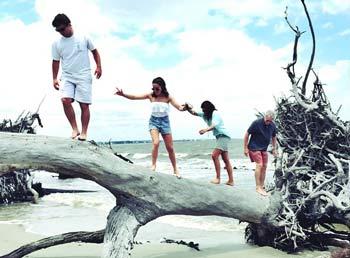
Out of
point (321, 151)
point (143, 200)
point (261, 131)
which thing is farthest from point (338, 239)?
point (143, 200)

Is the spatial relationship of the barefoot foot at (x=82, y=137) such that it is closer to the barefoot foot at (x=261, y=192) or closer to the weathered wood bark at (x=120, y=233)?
the weathered wood bark at (x=120, y=233)

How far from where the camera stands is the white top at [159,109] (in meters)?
8.32

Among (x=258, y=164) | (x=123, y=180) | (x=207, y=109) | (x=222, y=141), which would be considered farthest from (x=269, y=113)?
(x=123, y=180)

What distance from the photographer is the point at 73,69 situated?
760cm

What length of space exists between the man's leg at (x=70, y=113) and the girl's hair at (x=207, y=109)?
2450 millimetres

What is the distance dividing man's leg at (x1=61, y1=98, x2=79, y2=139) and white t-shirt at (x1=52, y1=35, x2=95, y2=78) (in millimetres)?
384

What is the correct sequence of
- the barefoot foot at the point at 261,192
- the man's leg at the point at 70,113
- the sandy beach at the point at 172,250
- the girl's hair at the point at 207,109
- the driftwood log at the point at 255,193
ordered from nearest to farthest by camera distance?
1. the driftwood log at the point at 255,193
2. the man's leg at the point at 70,113
3. the girl's hair at the point at 207,109
4. the sandy beach at the point at 172,250
5. the barefoot foot at the point at 261,192

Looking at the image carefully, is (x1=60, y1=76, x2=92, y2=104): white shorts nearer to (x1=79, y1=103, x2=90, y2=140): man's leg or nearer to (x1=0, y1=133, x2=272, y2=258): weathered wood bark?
(x1=79, y1=103, x2=90, y2=140): man's leg

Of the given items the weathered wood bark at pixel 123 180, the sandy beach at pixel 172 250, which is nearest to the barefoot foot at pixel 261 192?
the weathered wood bark at pixel 123 180

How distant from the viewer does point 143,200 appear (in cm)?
796

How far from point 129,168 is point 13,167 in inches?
66.4

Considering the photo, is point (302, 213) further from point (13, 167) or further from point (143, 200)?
point (13, 167)

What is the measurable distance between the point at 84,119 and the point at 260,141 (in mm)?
3578

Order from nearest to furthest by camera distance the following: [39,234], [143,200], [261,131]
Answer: [143,200] → [261,131] → [39,234]
